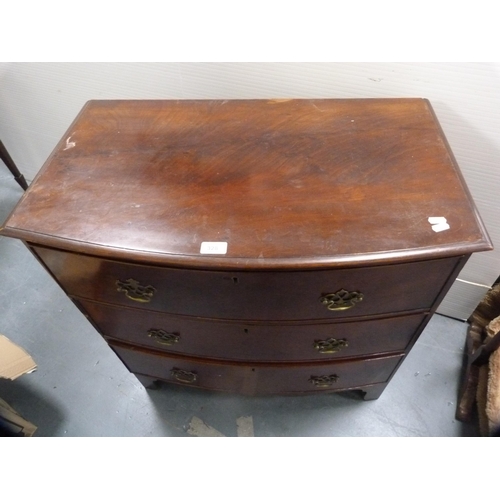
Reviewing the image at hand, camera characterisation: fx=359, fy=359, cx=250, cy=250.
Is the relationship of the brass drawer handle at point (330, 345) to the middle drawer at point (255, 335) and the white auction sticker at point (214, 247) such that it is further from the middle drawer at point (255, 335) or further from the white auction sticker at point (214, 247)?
the white auction sticker at point (214, 247)

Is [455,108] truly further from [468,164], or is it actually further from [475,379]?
[475,379]

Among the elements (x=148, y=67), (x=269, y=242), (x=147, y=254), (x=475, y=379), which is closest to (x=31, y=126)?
(x=148, y=67)

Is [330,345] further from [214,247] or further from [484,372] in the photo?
[484,372]

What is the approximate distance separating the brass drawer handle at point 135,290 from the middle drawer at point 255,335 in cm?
7

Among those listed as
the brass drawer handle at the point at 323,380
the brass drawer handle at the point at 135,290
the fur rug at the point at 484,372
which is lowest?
the fur rug at the point at 484,372

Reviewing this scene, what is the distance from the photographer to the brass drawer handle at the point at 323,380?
92 cm

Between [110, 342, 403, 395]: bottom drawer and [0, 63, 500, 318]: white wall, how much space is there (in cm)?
49

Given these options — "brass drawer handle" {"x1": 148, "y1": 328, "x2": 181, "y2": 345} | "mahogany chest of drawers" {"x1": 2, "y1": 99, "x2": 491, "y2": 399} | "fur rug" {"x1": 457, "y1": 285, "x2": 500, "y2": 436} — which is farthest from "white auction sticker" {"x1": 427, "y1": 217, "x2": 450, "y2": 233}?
"fur rug" {"x1": 457, "y1": 285, "x2": 500, "y2": 436}

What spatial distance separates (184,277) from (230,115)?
0.39 metres

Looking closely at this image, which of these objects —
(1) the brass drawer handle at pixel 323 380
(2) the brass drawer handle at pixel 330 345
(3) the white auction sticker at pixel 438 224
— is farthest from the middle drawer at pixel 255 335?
(3) the white auction sticker at pixel 438 224

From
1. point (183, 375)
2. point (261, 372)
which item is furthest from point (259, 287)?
point (183, 375)

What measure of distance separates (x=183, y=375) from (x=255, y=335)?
0.35 meters

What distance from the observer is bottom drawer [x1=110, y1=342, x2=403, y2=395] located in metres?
0.87

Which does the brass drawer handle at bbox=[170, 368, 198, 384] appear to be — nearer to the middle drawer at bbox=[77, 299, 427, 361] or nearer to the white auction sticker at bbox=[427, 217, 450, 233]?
the middle drawer at bbox=[77, 299, 427, 361]
